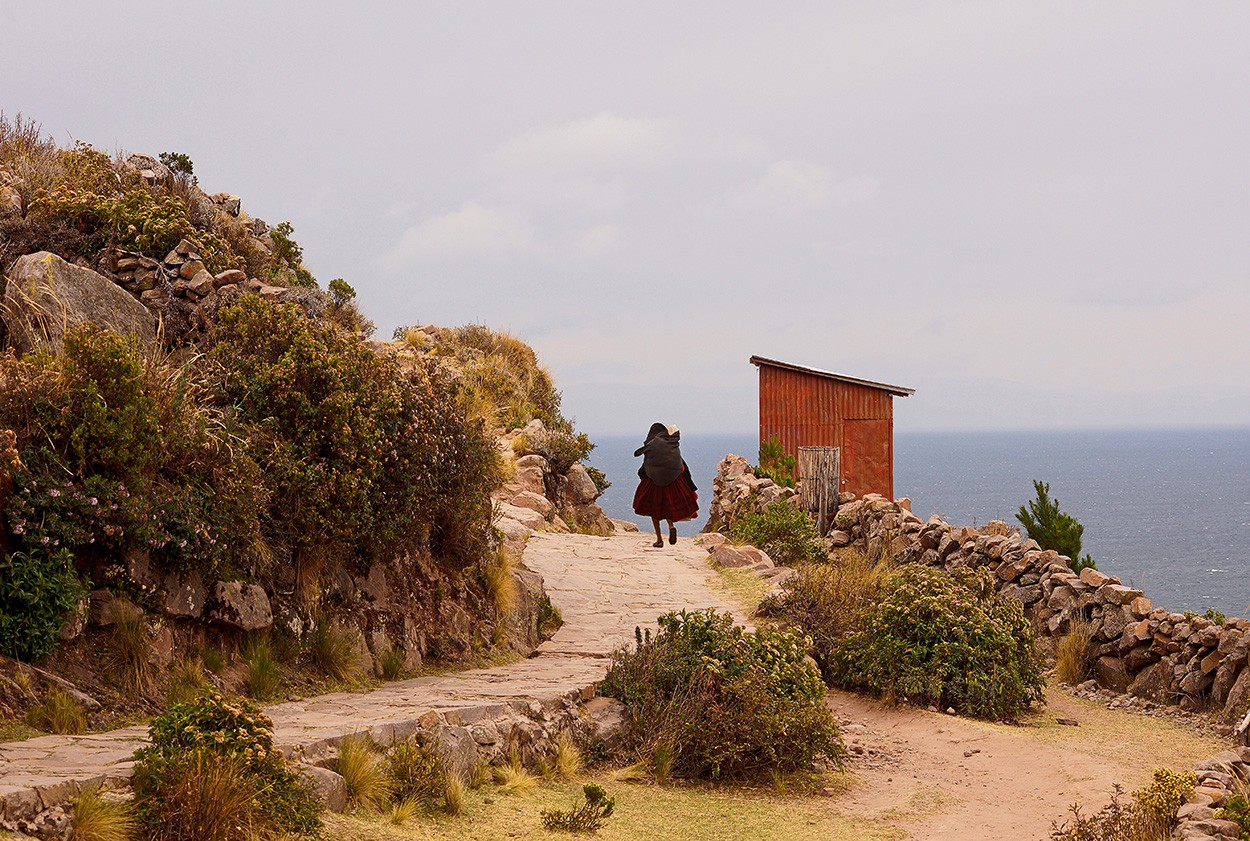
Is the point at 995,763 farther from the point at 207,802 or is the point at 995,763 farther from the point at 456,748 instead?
the point at 207,802

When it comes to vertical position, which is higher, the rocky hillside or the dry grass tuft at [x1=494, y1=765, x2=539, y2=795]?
the rocky hillside

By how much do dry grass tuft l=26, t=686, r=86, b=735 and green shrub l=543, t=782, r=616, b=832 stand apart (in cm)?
320

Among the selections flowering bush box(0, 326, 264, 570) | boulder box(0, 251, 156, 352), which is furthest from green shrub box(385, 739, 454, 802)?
boulder box(0, 251, 156, 352)

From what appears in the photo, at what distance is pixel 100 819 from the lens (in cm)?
571

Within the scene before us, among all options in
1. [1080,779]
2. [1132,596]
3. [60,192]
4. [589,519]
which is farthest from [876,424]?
[60,192]

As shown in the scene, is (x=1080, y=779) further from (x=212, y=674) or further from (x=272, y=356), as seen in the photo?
(x=272, y=356)

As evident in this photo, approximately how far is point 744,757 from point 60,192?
10110 millimetres

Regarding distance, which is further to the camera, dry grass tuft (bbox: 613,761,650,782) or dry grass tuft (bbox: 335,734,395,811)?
dry grass tuft (bbox: 613,761,650,782)

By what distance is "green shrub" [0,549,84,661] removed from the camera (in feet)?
25.2

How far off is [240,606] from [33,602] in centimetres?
174

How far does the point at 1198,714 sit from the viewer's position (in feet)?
43.2

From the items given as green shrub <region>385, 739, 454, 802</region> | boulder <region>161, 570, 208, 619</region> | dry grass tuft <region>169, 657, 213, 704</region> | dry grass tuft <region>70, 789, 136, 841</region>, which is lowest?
green shrub <region>385, 739, 454, 802</region>

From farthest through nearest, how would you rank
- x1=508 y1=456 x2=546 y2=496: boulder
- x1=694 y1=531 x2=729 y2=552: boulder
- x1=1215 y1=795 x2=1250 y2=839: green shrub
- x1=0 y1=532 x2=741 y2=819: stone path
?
x1=508 y1=456 x2=546 y2=496: boulder
x1=694 y1=531 x2=729 y2=552: boulder
x1=1215 y1=795 x2=1250 y2=839: green shrub
x1=0 y1=532 x2=741 y2=819: stone path

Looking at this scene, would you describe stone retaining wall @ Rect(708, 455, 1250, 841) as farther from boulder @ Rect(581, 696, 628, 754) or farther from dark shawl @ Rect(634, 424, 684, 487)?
boulder @ Rect(581, 696, 628, 754)
